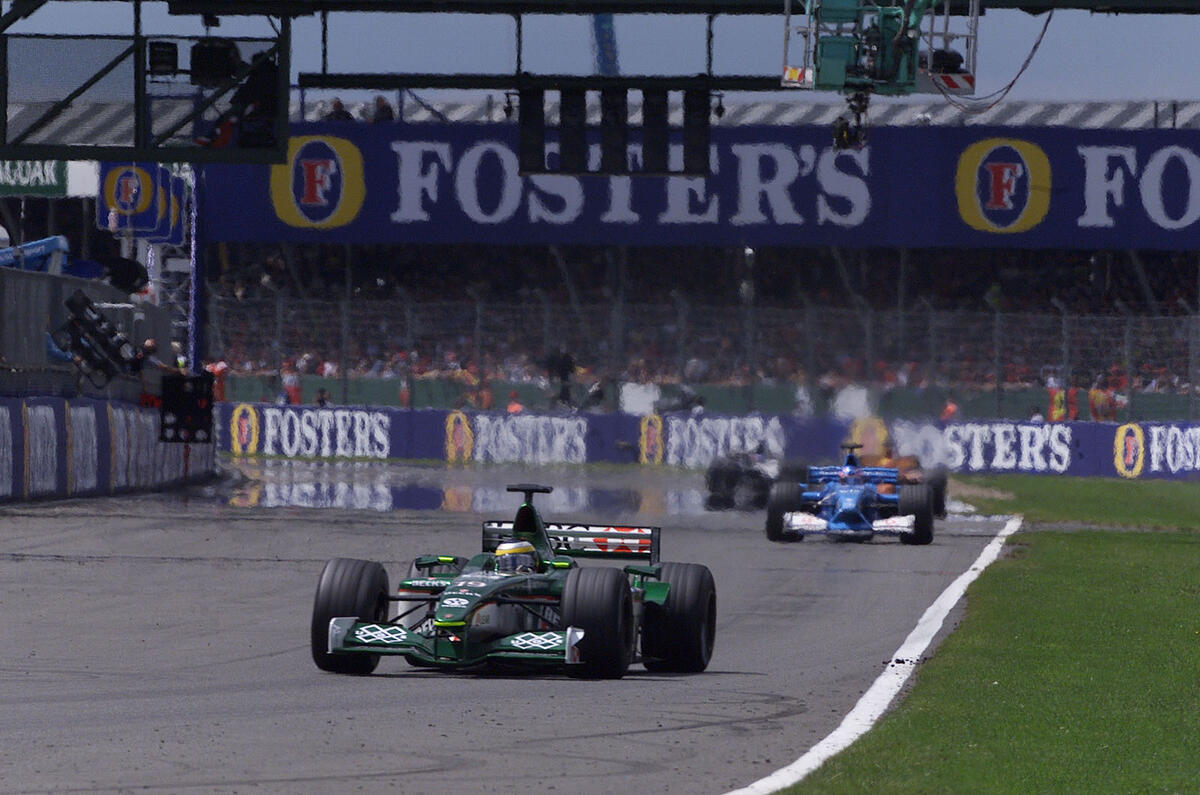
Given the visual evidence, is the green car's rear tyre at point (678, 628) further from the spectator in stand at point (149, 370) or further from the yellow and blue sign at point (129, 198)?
the yellow and blue sign at point (129, 198)

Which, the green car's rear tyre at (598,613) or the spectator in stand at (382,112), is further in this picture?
the spectator in stand at (382,112)

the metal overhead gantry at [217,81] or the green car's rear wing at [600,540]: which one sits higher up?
the metal overhead gantry at [217,81]

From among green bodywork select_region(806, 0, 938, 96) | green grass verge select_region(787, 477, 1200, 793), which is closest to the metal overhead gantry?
green bodywork select_region(806, 0, 938, 96)

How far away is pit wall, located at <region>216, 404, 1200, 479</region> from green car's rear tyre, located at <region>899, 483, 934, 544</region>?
12.8 metres

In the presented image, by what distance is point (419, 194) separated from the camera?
42531 mm

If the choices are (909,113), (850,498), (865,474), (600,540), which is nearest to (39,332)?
(865,474)

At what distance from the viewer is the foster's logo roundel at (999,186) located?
41656mm

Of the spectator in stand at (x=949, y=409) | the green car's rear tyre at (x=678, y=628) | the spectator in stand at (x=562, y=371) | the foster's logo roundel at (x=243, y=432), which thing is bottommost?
the foster's logo roundel at (x=243, y=432)

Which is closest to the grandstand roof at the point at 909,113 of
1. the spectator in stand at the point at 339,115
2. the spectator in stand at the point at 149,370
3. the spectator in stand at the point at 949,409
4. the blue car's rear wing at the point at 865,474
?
the spectator in stand at the point at 339,115

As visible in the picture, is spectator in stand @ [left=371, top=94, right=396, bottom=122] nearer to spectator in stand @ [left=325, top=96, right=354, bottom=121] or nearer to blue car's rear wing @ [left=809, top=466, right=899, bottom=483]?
spectator in stand @ [left=325, top=96, right=354, bottom=121]

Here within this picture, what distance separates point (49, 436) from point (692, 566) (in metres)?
15.4

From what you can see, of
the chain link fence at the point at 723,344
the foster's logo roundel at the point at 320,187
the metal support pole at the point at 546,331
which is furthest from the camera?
the foster's logo roundel at the point at 320,187

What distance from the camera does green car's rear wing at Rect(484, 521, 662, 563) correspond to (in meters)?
11.9

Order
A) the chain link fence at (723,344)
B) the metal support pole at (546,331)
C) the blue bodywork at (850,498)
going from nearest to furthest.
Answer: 1. the blue bodywork at (850,498)
2. the chain link fence at (723,344)
3. the metal support pole at (546,331)
